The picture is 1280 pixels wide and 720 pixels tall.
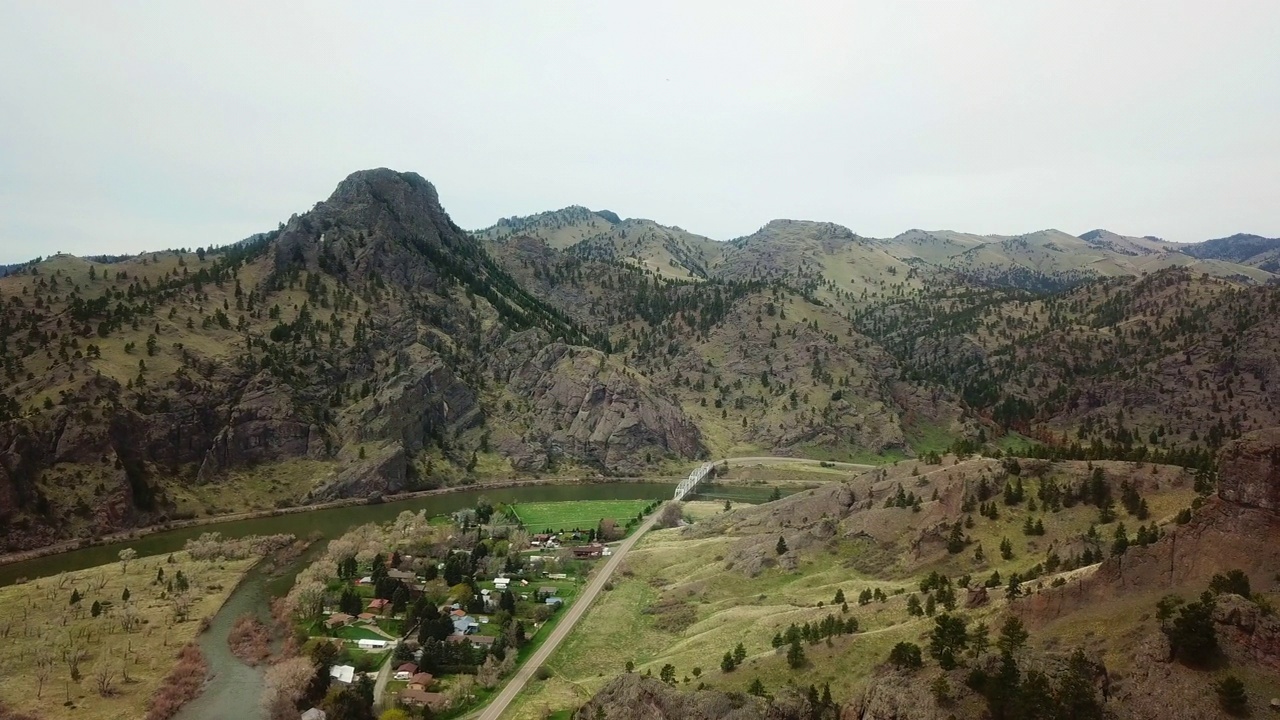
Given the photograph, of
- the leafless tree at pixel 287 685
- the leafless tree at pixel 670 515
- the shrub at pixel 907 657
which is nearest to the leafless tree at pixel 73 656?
the leafless tree at pixel 287 685

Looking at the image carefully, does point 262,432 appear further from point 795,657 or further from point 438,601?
point 795,657

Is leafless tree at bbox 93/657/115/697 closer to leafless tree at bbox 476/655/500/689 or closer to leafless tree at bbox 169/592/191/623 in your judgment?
leafless tree at bbox 169/592/191/623

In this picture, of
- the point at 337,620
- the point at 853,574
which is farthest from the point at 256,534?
the point at 853,574

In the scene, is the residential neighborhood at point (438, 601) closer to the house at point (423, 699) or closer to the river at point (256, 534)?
the house at point (423, 699)

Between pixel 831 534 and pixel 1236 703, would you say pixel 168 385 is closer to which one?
pixel 831 534

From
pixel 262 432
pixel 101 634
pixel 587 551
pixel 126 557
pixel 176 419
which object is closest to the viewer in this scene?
pixel 101 634

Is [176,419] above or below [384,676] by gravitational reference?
above

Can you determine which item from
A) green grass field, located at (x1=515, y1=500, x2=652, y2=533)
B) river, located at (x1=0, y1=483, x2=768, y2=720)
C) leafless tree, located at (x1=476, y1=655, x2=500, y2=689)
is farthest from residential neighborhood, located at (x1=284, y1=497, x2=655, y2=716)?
green grass field, located at (x1=515, y1=500, x2=652, y2=533)
